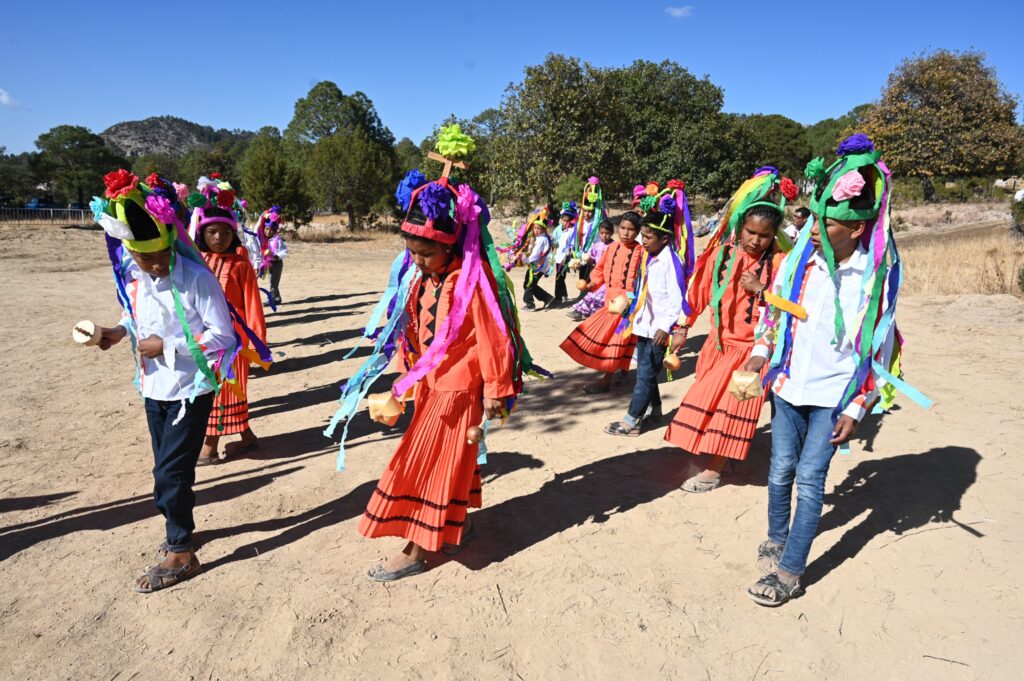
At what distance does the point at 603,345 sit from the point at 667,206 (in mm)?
1548

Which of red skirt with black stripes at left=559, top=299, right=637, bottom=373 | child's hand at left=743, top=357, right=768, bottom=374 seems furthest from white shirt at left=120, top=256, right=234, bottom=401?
red skirt with black stripes at left=559, top=299, right=637, bottom=373

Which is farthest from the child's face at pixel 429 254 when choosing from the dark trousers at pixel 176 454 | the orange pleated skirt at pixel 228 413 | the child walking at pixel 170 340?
the orange pleated skirt at pixel 228 413

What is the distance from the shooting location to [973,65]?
27656 mm

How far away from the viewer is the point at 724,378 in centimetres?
422

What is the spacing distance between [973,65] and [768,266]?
106 feet

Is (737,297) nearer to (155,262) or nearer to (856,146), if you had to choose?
(856,146)

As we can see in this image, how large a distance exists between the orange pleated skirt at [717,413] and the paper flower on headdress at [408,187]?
2.33 meters

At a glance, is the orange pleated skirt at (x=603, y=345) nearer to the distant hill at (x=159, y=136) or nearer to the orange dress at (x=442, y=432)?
the orange dress at (x=442, y=432)

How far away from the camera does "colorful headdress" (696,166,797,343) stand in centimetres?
394

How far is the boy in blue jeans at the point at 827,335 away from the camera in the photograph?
2.74 metres

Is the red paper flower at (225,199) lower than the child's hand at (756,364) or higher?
higher

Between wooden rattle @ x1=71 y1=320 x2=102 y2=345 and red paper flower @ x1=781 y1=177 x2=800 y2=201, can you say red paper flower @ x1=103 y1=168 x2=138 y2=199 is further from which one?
red paper flower @ x1=781 y1=177 x2=800 y2=201

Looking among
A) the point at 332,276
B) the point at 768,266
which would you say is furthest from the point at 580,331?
the point at 332,276

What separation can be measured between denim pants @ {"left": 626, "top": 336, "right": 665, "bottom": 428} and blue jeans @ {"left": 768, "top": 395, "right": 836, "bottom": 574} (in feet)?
Result: 6.44
